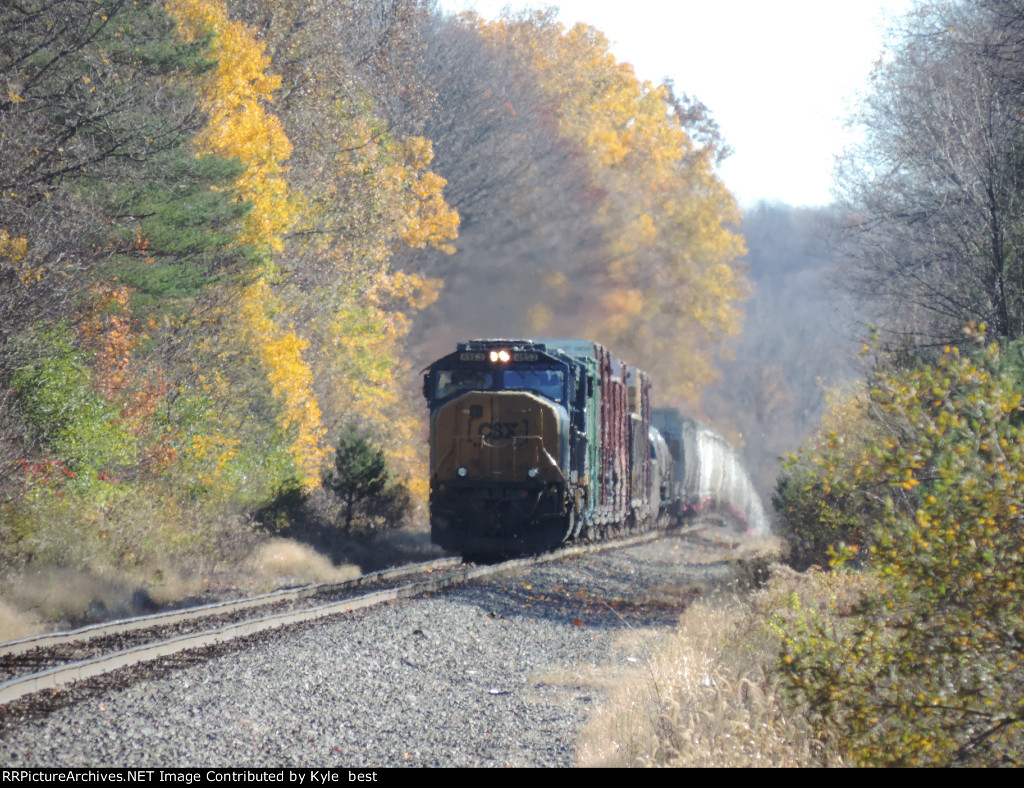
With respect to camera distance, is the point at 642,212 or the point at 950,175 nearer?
the point at 950,175

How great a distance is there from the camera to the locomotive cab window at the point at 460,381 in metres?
17.4

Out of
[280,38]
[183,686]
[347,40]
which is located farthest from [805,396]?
[183,686]

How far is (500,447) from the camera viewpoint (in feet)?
56.0

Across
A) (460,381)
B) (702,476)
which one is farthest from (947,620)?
(702,476)

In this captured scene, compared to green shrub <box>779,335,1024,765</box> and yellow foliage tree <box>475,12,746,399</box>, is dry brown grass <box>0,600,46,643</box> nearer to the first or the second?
green shrub <box>779,335,1024,765</box>

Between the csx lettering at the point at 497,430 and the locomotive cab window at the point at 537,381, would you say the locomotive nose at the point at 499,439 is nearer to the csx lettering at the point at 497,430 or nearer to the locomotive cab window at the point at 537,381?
the csx lettering at the point at 497,430

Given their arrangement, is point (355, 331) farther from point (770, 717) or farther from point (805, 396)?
point (805, 396)

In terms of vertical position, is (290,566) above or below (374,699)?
above

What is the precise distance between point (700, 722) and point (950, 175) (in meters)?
13.5

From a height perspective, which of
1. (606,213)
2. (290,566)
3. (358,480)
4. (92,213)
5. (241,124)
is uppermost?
(606,213)

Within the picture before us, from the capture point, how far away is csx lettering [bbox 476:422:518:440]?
55.4ft

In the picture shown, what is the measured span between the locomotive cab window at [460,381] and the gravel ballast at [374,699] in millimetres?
5344

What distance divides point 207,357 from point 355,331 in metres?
9.65

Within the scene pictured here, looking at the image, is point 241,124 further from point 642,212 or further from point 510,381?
point 642,212
